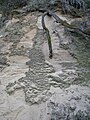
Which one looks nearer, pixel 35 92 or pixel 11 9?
pixel 35 92

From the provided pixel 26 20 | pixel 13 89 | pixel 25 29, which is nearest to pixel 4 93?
pixel 13 89

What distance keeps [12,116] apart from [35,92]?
0.37m

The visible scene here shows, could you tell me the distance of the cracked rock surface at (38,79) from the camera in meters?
2.70

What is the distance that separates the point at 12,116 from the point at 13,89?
1.29 ft

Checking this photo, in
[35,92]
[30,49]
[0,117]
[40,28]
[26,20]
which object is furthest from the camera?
[26,20]

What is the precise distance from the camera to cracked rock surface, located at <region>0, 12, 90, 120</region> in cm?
270

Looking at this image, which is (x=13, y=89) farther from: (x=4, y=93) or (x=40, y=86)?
(x=40, y=86)

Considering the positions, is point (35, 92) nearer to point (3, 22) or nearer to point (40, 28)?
point (40, 28)

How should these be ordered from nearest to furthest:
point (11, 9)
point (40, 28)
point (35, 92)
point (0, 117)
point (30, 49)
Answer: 1. point (0, 117)
2. point (35, 92)
3. point (30, 49)
4. point (40, 28)
5. point (11, 9)

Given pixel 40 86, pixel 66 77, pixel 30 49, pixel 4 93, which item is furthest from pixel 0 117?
pixel 30 49

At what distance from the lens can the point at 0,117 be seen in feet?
8.85

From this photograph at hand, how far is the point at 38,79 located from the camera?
3129 millimetres

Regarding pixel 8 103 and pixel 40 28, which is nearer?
pixel 8 103

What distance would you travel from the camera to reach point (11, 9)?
203 inches
